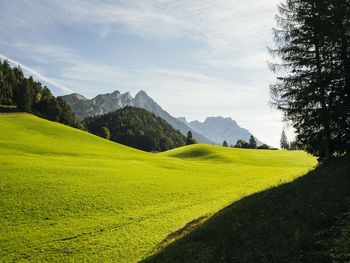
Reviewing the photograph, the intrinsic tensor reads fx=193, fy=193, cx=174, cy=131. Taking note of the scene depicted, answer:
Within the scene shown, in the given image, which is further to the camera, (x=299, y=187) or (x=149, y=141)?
(x=149, y=141)

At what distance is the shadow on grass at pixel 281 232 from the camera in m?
7.23

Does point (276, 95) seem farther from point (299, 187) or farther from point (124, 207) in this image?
point (124, 207)

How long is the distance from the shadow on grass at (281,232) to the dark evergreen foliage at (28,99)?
85.2m

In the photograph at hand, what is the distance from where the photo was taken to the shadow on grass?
7230mm

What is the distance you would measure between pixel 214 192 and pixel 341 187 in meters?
12.8

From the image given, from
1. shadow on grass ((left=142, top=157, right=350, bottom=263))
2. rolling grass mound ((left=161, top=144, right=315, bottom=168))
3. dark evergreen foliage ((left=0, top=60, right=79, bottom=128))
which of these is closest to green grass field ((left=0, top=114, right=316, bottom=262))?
shadow on grass ((left=142, top=157, right=350, bottom=263))

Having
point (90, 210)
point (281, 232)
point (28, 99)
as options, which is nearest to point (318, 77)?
point (281, 232)

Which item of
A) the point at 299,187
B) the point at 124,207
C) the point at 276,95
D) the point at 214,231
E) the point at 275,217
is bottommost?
the point at 124,207

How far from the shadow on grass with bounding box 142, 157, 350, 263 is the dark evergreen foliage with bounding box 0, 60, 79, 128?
8517 centimetres

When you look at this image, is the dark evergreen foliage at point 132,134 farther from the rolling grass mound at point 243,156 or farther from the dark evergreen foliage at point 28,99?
the rolling grass mound at point 243,156

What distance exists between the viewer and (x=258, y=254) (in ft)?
24.6

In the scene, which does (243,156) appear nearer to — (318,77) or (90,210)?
(318,77)

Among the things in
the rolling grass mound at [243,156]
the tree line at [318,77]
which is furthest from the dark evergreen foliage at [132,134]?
the tree line at [318,77]

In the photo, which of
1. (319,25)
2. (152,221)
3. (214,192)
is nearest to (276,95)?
(319,25)
